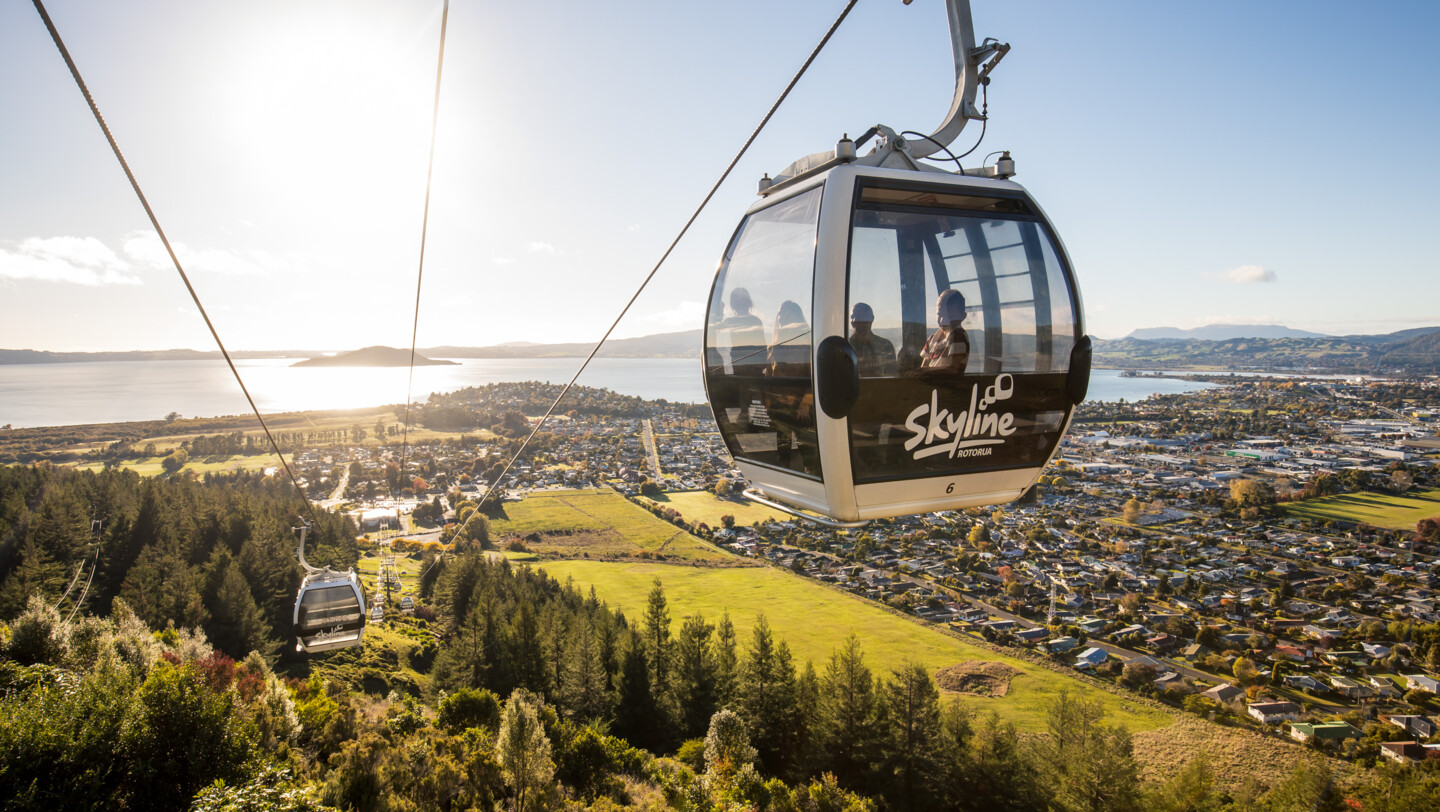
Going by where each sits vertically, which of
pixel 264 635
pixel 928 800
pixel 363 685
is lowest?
pixel 928 800

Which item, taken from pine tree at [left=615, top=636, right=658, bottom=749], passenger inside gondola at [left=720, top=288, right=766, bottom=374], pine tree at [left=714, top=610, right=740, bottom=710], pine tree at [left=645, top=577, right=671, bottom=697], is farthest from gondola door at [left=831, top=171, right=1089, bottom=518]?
pine tree at [left=645, top=577, right=671, bottom=697]

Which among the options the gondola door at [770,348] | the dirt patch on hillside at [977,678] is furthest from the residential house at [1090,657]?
the gondola door at [770,348]

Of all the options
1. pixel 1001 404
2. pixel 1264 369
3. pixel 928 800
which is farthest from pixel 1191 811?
pixel 1264 369

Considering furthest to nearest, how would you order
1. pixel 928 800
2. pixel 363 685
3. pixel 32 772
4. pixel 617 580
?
pixel 617 580, pixel 363 685, pixel 928 800, pixel 32 772

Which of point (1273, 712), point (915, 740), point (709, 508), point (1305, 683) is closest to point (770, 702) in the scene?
point (915, 740)

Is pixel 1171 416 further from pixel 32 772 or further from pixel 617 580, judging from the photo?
pixel 32 772

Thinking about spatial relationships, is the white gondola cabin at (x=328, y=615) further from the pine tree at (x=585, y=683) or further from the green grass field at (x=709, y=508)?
the green grass field at (x=709, y=508)

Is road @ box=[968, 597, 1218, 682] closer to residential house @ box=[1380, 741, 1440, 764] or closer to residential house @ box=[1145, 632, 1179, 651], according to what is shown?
residential house @ box=[1145, 632, 1179, 651]
